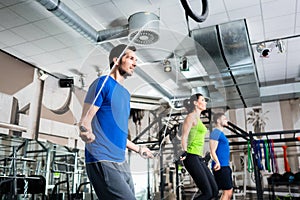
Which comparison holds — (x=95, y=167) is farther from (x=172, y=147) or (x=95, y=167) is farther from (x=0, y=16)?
(x=0, y=16)

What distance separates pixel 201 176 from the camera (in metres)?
2.28

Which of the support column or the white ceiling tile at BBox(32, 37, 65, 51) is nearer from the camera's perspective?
the white ceiling tile at BBox(32, 37, 65, 51)

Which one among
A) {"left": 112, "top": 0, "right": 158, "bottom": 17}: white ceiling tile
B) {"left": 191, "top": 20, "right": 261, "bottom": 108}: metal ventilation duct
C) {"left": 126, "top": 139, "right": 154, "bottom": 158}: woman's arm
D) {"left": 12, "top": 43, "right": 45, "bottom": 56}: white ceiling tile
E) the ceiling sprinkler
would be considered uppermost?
{"left": 112, "top": 0, "right": 158, "bottom": 17}: white ceiling tile

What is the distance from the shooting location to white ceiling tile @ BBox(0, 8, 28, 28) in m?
3.20

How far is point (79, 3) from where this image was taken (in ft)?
9.89

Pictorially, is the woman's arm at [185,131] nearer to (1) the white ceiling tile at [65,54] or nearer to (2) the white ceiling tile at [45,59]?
(1) the white ceiling tile at [65,54]

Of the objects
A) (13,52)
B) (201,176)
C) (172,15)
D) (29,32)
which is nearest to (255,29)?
(172,15)

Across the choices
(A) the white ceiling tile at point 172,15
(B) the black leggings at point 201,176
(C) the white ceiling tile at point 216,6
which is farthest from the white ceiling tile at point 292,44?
(B) the black leggings at point 201,176

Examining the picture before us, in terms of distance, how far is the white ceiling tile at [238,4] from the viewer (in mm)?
3021

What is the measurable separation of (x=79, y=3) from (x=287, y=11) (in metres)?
2.37

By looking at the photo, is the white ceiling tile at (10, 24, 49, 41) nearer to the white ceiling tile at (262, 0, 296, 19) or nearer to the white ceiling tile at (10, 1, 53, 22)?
the white ceiling tile at (10, 1, 53, 22)

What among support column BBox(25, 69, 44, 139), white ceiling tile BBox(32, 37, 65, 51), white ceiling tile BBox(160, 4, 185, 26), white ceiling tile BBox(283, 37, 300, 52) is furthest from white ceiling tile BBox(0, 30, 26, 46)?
white ceiling tile BBox(283, 37, 300, 52)

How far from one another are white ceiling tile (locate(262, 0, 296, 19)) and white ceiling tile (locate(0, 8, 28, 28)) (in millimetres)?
2799

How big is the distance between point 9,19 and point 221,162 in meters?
2.92
